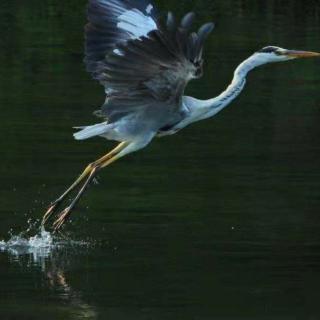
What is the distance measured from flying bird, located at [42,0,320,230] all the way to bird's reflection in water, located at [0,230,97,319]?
223mm

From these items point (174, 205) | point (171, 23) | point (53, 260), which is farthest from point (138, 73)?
point (174, 205)

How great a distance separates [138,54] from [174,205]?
211 cm

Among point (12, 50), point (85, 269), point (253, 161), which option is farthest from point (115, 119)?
point (12, 50)

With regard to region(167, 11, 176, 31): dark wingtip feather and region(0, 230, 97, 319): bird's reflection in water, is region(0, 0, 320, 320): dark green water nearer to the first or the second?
region(0, 230, 97, 319): bird's reflection in water

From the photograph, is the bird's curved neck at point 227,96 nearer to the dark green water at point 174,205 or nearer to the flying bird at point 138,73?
the flying bird at point 138,73

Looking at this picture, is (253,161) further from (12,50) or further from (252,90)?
(12,50)

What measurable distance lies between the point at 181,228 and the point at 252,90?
8.51m

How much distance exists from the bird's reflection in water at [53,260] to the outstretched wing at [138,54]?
3.30 ft

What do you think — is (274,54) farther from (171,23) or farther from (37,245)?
(37,245)

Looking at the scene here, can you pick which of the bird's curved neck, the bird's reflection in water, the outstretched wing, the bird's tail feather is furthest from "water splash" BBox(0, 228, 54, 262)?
the bird's curved neck

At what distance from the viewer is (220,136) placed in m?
15.8

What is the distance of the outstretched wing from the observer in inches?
404

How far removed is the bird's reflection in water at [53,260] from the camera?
9.17 meters

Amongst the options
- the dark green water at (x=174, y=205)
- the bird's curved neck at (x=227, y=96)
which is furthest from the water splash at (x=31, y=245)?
the bird's curved neck at (x=227, y=96)
